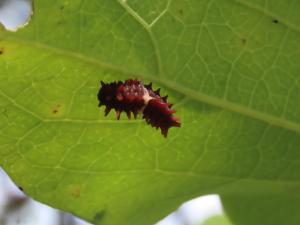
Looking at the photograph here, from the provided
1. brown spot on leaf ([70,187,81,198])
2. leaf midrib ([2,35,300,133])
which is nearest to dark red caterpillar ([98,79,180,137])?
leaf midrib ([2,35,300,133])

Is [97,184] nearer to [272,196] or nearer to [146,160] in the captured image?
[146,160]

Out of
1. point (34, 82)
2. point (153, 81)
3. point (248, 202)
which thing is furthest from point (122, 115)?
point (248, 202)

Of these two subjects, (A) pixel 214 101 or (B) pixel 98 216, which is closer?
(A) pixel 214 101

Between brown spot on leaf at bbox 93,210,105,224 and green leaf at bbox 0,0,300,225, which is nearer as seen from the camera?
green leaf at bbox 0,0,300,225

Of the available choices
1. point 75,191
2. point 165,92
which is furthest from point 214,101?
point 75,191

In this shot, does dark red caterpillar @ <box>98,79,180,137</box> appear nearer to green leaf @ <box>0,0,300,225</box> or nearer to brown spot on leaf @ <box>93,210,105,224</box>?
green leaf @ <box>0,0,300,225</box>

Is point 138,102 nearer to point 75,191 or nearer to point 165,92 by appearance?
point 165,92

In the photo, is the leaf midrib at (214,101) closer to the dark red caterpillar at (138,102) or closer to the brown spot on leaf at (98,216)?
the dark red caterpillar at (138,102)
